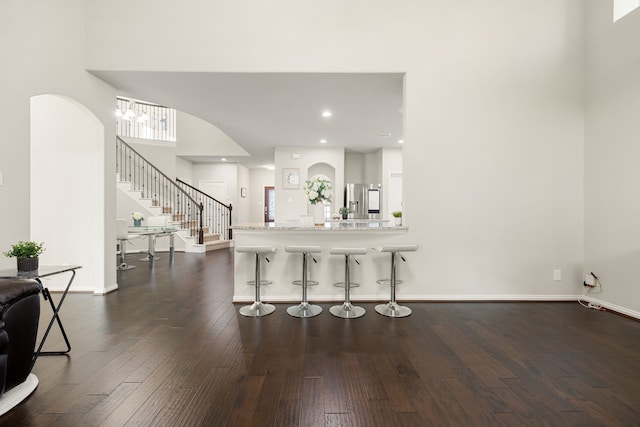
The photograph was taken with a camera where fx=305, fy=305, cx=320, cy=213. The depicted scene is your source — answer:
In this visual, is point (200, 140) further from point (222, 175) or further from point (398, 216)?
point (398, 216)

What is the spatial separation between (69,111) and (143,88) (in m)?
1.00

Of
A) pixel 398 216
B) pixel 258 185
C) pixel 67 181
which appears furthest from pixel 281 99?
pixel 258 185

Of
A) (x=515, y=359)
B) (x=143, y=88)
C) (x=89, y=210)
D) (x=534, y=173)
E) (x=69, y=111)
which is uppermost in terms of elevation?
(x=143, y=88)

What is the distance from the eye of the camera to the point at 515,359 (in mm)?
2369

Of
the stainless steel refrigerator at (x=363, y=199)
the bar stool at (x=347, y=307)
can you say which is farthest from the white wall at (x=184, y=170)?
the bar stool at (x=347, y=307)

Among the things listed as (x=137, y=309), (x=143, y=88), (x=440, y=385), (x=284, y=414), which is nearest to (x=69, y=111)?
(x=143, y=88)

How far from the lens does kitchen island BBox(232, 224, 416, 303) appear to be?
3881 mm

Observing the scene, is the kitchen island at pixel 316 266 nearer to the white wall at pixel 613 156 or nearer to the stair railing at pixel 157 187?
the white wall at pixel 613 156

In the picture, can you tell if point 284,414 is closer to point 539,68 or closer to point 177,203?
point 539,68

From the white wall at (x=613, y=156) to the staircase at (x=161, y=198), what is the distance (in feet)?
22.8

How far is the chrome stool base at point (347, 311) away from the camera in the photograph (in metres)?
3.34

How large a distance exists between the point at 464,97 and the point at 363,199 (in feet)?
14.4

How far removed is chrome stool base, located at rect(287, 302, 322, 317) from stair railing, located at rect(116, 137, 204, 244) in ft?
17.8

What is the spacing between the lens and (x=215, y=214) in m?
10.3
